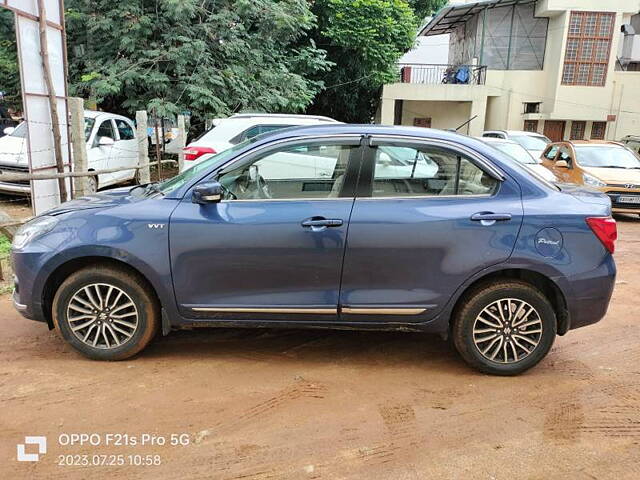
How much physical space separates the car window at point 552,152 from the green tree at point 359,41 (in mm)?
8694

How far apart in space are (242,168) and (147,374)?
1.59 meters

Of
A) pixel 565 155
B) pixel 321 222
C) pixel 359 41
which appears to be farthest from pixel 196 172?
pixel 359 41

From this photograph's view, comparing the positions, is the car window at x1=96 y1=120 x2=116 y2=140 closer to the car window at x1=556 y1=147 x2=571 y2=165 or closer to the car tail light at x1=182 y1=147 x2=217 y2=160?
the car tail light at x1=182 y1=147 x2=217 y2=160

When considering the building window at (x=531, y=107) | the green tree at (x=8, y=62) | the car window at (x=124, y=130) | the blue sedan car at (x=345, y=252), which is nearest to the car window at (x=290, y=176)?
the blue sedan car at (x=345, y=252)

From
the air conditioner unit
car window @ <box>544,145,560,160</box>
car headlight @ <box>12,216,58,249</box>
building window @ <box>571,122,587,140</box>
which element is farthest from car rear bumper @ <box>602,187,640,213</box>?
the air conditioner unit

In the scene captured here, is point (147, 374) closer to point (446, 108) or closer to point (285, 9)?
point (285, 9)

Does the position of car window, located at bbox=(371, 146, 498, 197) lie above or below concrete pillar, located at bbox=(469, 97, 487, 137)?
below

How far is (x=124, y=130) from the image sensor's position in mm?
11766

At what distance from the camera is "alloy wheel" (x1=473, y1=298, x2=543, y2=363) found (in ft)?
12.1

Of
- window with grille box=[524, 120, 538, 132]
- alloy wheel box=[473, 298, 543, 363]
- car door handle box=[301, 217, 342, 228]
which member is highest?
window with grille box=[524, 120, 538, 132]

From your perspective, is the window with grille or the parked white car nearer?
the parked white car

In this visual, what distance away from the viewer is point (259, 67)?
14078 millimetres

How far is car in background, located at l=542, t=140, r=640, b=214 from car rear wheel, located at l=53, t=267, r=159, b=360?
9.25 m

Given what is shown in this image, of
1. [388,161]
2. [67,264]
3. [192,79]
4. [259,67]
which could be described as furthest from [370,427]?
[259,67]
